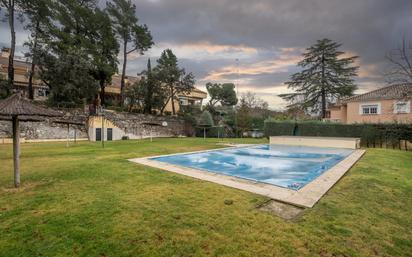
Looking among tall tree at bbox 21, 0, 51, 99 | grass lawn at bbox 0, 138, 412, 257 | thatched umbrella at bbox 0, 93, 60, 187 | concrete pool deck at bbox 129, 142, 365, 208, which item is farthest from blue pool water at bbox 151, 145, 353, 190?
tall tree at bbox 21, 0, 51, 99

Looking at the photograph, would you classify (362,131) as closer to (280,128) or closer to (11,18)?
(280,128)

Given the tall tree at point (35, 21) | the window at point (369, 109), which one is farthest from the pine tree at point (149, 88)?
the window at point (369, 109)

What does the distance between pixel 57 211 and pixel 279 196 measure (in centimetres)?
476

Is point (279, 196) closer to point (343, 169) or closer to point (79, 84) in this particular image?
point (343, 169)

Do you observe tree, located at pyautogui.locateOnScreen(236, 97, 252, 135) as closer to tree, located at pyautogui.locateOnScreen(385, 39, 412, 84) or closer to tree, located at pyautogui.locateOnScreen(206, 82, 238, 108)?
tree, located at pyautogui.locateOnScreen(206, 82, 238, 108)

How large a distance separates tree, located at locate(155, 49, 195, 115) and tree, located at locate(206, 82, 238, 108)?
10.9 meters

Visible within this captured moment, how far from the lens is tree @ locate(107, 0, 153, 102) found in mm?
26375

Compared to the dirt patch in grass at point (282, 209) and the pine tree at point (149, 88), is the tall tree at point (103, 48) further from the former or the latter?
the dirt patch in grass at point (282, 209)

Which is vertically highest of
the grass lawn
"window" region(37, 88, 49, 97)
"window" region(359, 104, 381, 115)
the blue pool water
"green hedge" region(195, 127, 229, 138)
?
"window" region(37, 88, 49, 97)

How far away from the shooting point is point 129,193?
16.9ft

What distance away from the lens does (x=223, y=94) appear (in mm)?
40688

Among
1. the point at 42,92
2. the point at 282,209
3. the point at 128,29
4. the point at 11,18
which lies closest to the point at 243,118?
the point at 128,29

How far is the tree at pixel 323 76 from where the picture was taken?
27406 mm

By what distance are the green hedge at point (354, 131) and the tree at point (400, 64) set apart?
1177 centimetres
